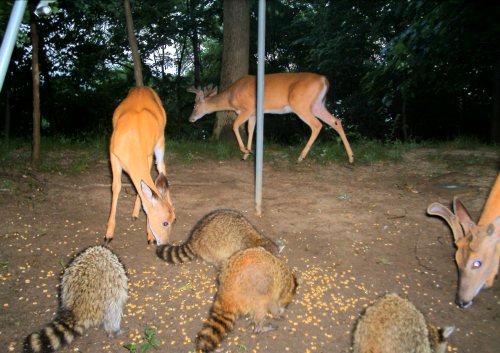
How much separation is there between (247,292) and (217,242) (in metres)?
1.07

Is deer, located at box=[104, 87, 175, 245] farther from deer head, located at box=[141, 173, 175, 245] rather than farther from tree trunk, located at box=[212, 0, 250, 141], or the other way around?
tree trunk, located at box=[212, 0, 250, 141]

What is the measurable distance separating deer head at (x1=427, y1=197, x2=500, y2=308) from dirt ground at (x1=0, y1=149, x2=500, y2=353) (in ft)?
0.57

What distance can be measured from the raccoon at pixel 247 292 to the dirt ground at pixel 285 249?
22 cm

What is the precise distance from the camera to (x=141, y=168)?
15.8ft

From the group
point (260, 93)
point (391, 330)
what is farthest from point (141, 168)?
point (391, 330)

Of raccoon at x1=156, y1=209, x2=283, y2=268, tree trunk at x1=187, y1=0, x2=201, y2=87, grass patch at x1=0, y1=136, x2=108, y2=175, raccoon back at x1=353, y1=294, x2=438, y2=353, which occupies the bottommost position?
raccoon back at x1=353, y1=294, x2=438, y2=353

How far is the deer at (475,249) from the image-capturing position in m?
3.94

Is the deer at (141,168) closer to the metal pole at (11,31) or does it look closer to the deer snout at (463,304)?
the metal pole at (11,31)

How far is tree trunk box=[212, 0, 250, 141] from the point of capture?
1070 cm

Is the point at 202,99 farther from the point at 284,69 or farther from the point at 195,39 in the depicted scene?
the point at 284,69

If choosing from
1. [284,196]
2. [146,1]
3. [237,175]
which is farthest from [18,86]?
[284,196]

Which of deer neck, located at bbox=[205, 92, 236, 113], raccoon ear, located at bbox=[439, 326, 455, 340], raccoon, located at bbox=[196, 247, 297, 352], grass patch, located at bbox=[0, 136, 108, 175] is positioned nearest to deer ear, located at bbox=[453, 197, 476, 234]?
raccoon ear, located at bbox=[439, 326, 455, 340]

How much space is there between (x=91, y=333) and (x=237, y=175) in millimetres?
4472

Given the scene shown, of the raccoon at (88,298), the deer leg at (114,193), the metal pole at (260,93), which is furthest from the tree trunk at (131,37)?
the raccoon at (88,298)
